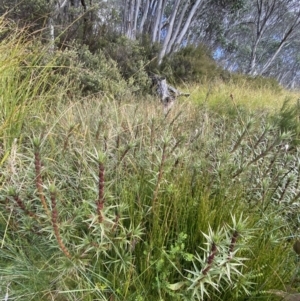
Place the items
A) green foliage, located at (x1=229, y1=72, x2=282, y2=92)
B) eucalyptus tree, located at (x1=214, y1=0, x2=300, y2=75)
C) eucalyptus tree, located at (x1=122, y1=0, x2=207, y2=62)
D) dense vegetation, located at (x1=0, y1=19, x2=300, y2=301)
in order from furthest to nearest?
eucalyptus tree, located at (x1=214, y1=0, x2=300, y2=75) → eucalyptus tree, located at (x1=122, y1=0, x2=207, y2=62) → green foliage, located at (x1=229, y1=72, x2=282, y2=92) → dense vegetation, located at (x1=0, y1=19, x2=300, y2=301)

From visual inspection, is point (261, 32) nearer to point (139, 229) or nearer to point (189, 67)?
point (189, 67)

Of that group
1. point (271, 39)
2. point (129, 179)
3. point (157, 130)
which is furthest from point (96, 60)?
point (271, 39)

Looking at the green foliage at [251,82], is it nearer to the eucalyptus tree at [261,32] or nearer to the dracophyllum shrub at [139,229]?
the eucalyptus tree at [261,32]

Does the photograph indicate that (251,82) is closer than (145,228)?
No

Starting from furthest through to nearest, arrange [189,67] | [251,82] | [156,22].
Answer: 1. [156,22]
2. [251,82]
3. [189,67]

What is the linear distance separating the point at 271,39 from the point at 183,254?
24.8 metres

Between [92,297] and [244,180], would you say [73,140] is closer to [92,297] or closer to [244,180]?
[92,297]

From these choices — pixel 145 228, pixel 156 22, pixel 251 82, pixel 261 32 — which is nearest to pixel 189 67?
pixel 251 82

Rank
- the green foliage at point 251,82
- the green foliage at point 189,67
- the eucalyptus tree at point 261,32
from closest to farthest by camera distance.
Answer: the green foliage at point 189,67 → the green foliage at point 251,82 → the eucalyptus tree at point 261,32

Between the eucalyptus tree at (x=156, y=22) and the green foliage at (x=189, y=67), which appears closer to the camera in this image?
the green foliage at (x=189, y=67)

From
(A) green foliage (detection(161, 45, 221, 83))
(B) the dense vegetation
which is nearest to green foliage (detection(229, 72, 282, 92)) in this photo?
(A) green foliage (detection(161, 45, 221, 83))

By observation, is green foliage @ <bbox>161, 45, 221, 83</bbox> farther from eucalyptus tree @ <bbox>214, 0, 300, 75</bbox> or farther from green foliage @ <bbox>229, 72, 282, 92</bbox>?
eucalyptus tree @ <bbox>214, 0, 300, 75</bbox>

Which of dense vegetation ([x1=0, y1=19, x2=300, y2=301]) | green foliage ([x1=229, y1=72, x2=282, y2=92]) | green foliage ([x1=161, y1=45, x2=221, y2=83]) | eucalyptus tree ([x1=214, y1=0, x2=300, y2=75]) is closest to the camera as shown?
dense vegetation ([x1=0, y1=19, x2=300, y2=301])

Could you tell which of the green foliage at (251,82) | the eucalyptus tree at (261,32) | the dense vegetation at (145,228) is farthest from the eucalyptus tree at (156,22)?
the dense vegetation at (145,228)
